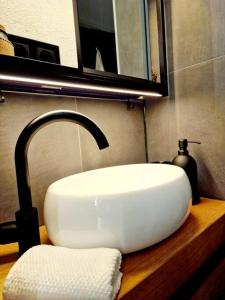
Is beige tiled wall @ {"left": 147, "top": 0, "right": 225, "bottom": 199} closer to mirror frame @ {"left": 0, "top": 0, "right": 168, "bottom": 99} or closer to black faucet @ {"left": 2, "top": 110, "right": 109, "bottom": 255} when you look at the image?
mirror frame @ {"left": 0, "top": 0, "right": 168, "bottom": 99}

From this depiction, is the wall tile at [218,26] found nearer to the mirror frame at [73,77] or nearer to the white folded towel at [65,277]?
the mirror frame at [73,77]

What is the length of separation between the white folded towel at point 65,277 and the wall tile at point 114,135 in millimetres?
421

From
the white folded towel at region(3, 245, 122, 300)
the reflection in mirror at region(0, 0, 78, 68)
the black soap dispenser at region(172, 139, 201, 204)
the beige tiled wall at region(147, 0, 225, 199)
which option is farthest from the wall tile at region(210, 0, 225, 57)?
the white folded towel at region(3, 245, 122, 300)

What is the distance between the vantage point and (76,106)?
2.42 feet

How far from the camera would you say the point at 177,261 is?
1.42 ft

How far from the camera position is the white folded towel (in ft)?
0.95

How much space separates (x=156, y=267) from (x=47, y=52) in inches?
25.3

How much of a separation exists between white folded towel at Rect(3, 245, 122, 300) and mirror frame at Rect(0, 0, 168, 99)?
15.6 inches

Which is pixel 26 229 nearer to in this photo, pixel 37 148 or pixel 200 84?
pixel 37 148

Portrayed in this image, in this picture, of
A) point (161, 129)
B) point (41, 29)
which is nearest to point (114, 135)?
point (161, 129)

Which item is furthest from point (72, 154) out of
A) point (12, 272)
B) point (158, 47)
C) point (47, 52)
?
point (158, 47)

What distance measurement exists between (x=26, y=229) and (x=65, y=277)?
163 mm

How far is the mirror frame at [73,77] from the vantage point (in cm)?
48

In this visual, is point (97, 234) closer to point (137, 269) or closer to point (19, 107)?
point (137, 269)
